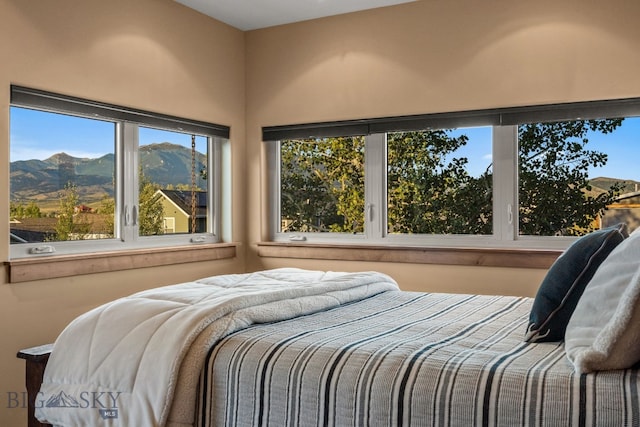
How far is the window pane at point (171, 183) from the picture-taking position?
12.5 ft

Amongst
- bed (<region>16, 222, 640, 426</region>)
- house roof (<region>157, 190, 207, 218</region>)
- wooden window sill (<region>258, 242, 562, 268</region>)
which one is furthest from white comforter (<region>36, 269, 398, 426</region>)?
house roof (<region>157, 190, 207, 218</region>)

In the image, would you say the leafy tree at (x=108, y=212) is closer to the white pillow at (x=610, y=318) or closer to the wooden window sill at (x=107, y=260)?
the wooden window sill at (x=107, y=260)

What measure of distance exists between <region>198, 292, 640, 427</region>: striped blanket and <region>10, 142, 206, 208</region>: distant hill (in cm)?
190

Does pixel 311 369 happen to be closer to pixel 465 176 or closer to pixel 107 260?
pixel 107 260

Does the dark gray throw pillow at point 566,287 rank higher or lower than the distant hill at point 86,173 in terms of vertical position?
lower

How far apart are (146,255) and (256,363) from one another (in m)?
2.21

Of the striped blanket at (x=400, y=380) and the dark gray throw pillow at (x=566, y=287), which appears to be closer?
the striped blanket at (x=400, y=380)

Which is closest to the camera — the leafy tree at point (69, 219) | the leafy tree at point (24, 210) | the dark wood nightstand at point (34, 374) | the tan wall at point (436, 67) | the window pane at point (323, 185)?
the dark wood nightstand at point (34, 374)

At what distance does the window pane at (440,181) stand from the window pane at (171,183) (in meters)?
1.38

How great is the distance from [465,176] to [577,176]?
0.68 metres

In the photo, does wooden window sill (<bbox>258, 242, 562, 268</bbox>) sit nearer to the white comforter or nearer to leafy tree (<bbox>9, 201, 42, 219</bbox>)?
leafy tree (<bbox>9, 201, 42, 219</bbox>)

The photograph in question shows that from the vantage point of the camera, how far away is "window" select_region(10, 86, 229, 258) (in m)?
3.07

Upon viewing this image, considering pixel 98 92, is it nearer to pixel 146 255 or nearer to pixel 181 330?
pixel 146 255

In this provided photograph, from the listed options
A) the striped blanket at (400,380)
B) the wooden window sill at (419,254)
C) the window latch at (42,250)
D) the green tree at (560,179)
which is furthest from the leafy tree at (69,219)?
the green tree at (560,179)
